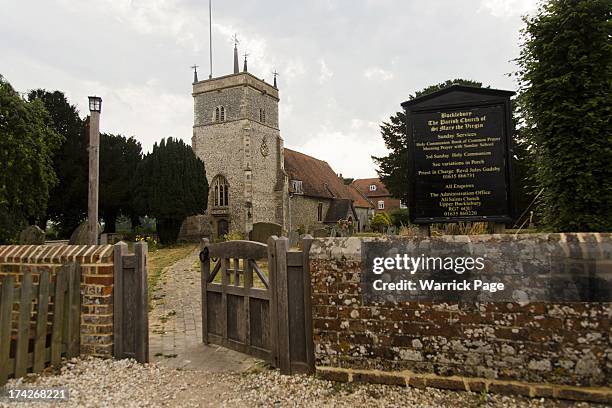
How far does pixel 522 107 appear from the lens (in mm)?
8820

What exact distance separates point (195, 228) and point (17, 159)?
1786 cm

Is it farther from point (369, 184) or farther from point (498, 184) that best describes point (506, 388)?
point (369, 184)

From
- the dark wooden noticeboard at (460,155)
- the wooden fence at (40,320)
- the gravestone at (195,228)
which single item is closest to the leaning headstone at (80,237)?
the wooden fence at (40,320)

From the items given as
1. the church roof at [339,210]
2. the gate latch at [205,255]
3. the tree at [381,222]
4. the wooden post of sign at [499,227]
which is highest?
the church roof at [339,210]

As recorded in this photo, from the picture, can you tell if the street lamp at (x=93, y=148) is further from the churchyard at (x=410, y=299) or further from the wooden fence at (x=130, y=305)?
the wooden fence at (x=130, y=305)

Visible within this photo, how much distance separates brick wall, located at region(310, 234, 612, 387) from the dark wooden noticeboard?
1.90m

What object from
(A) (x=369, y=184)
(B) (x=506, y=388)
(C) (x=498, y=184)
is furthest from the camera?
(A) (x=369, y=184)

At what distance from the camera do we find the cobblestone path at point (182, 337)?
186 inches

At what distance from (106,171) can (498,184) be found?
106 feet

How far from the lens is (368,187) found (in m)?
58.3

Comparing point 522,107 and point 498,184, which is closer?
point 498,184

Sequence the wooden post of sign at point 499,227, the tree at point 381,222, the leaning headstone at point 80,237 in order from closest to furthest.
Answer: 1. the wooden post of sign at point 499,227
2. the leaning headstone at point 80,237
3. the tree at point 381,222

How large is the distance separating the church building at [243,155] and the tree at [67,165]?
868 centimetres

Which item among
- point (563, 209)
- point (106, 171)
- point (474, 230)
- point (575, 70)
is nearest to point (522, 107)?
point (575, 70)
